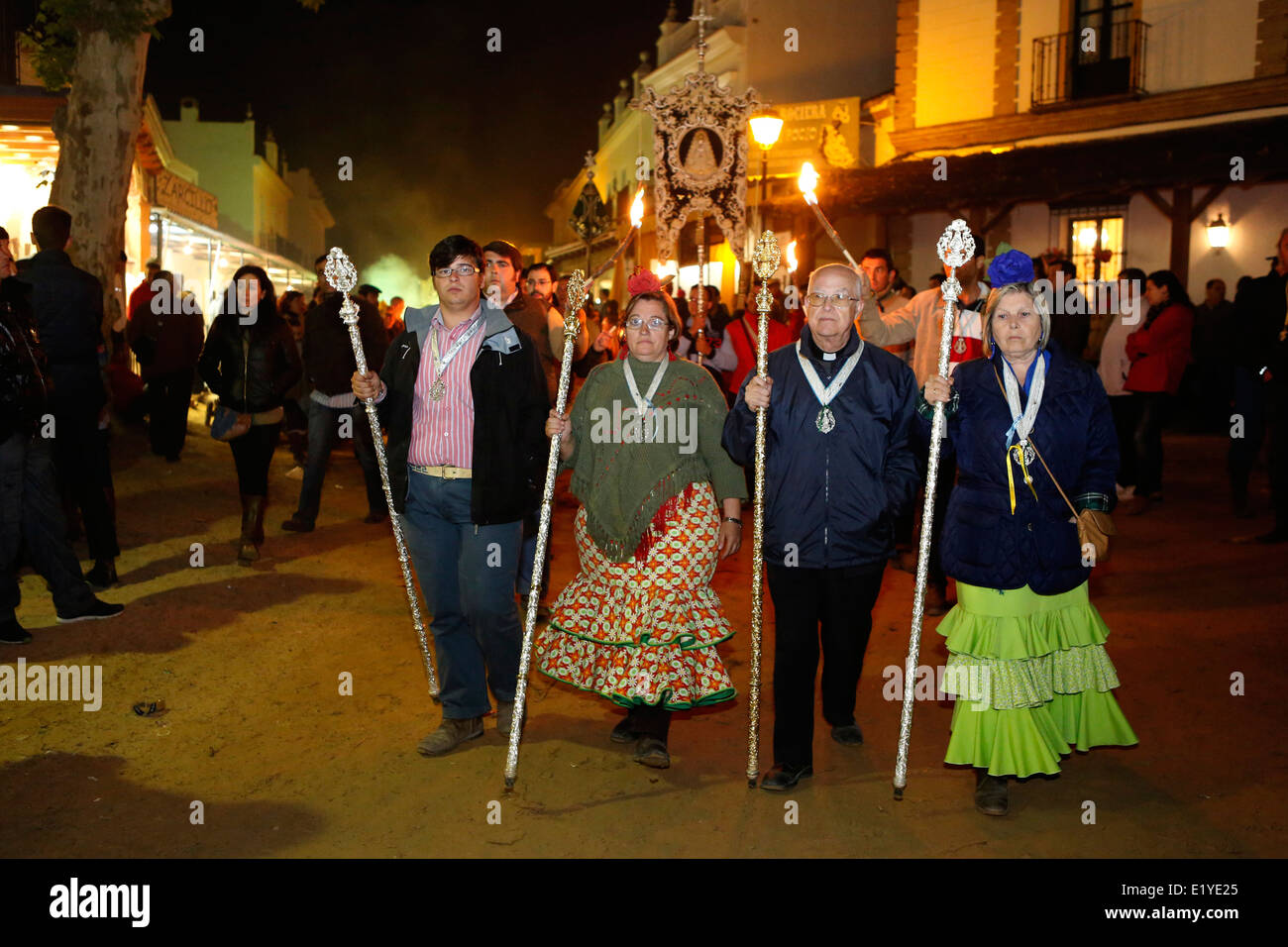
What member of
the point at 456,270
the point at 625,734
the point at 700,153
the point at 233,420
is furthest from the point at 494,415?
the point at 700,153

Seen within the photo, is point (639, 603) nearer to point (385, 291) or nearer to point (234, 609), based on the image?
point (234, 609)

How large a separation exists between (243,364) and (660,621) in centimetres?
497

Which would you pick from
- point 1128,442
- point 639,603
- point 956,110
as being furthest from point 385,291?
point 639,603

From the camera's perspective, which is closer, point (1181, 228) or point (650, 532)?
point (650, 532)

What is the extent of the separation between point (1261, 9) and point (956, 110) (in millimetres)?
6032

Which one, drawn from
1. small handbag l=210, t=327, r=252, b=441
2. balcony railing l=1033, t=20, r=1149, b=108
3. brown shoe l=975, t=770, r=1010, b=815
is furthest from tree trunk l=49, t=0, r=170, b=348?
balcony railing l=1033, t=20, r=1149, b=108

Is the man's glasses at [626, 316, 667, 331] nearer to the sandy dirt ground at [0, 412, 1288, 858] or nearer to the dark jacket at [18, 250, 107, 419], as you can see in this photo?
the sandy dirt ground at [0, 412, 1288, 858]

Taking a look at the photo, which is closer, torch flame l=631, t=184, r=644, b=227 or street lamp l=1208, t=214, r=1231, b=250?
torch flame l=631, t=184, r=644, b=227

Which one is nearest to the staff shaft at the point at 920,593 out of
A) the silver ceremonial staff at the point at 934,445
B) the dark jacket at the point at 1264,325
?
the silver ceremonial staff at the point at 934,445

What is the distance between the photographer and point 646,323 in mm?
5031

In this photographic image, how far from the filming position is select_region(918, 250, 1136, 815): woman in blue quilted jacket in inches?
179

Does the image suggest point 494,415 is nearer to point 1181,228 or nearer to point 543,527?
point 543,527

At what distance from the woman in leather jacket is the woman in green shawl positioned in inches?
170

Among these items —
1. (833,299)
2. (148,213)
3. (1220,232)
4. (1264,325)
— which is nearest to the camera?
(833,299)
